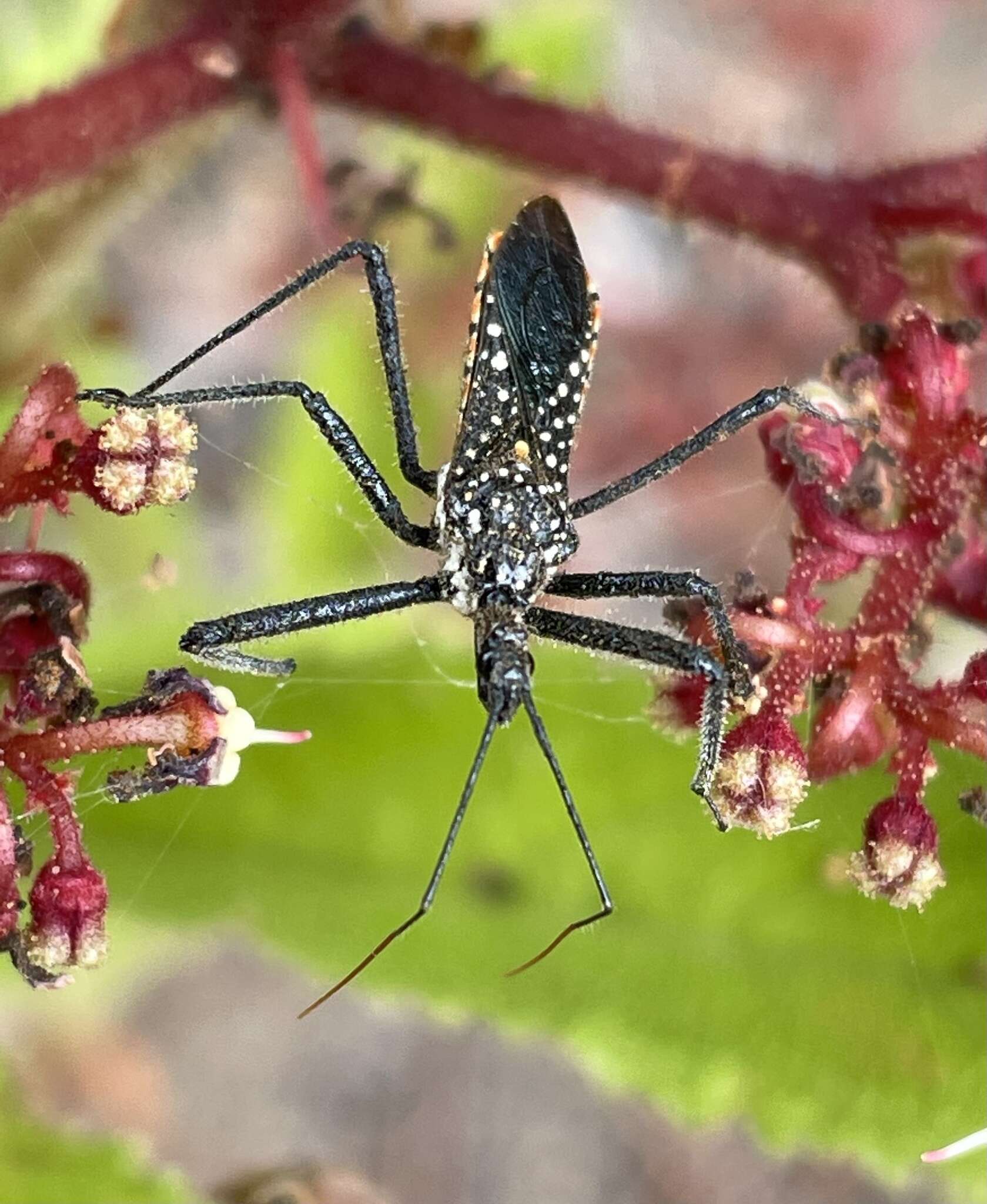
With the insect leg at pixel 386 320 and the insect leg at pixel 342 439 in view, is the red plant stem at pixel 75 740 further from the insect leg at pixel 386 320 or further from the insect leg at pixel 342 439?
the insect leg at pixel 386 320

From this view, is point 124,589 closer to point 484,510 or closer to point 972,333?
point 484,510

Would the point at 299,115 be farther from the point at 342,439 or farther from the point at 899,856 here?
the point at 899,856

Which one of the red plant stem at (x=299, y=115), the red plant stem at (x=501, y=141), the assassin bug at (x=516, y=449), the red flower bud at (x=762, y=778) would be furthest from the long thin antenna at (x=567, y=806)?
the red plant stem at (x=299, y=115)

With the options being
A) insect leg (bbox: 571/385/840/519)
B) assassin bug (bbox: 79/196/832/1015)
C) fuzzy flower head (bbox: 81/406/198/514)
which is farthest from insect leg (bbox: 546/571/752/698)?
fuzzy flower head (bbox: 81/406/198/514)

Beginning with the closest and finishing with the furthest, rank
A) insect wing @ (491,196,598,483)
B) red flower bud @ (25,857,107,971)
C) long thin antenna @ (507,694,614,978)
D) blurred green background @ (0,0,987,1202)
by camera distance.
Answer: red flower bud @ (25,857,107,971), long thin antenna @ (507,694,614,978), blurred green background @ (0,0,987,1202), insect wing @ (491,196,598,483)

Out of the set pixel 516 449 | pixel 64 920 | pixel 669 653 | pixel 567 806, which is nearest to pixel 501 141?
pixel 516 449

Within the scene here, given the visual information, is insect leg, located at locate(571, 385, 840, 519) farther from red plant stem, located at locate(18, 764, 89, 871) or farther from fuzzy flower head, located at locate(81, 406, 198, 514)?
red plant stem, located at locate(18, 764, 89, 871)

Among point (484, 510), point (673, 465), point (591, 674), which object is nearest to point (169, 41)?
point (484, 510)
